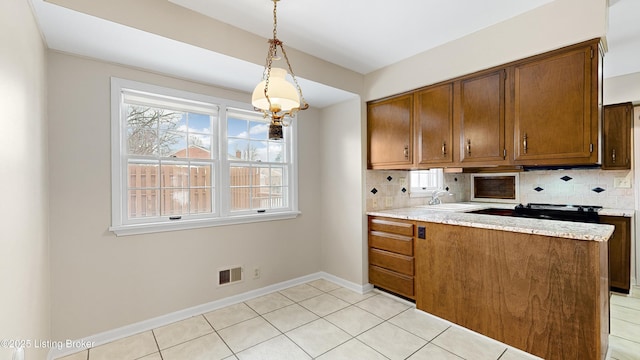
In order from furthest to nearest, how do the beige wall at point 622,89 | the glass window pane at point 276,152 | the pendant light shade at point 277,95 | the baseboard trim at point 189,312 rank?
the glass window pane at point 276,152, the beige wall at point 622,89, the baseboard trim at point 189,312, the pendant light shade at point 277,95

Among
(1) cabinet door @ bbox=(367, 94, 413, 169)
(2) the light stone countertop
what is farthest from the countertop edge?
(1) cabinet door @ bbox=(367, 94, 413, 169)

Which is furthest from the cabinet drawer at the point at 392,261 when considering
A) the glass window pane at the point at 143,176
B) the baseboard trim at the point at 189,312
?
the glass window pane at the point at 143,176

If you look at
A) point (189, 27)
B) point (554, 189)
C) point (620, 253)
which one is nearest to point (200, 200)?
point (189, 27)

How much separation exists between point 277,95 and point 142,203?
1798 millimetres

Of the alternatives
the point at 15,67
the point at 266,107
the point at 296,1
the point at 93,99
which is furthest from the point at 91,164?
the point at 296,1

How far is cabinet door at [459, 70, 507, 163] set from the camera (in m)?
2.38

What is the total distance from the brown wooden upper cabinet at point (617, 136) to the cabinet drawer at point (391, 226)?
2.64m

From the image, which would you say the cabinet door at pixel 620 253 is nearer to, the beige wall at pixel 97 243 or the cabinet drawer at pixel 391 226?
the cabinet drawer at pixel 391 226

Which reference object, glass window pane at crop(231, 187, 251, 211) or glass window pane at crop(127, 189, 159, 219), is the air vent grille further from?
glass window pane at crop(127, 189, 159, 219)

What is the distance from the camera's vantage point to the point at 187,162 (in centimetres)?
280

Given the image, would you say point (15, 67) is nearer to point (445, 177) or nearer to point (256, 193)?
point (256, 193)

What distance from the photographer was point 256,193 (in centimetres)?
333

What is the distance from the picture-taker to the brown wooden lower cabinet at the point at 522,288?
184 cm

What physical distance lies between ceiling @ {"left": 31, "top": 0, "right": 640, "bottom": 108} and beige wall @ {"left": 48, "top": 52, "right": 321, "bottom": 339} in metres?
0.23
